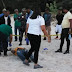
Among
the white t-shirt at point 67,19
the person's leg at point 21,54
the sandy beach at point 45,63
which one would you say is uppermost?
the white t-shirt at point 67,19

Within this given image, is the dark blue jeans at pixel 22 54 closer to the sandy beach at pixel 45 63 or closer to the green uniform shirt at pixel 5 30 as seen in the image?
the sandy beach at pixel 45 63

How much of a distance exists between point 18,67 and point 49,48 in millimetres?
2804

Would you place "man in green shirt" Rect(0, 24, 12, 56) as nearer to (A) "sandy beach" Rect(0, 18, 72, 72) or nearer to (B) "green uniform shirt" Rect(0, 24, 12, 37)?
(B) "green uniform shirt" Rect(0, 24, 12, 37)

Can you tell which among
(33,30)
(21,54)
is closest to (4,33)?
(21,54)

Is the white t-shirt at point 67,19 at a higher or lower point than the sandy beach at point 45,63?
higher

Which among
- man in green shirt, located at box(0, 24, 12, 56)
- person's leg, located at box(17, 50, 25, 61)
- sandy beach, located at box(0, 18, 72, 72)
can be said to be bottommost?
sandy beach, located at box(0, 18, 72, 72)

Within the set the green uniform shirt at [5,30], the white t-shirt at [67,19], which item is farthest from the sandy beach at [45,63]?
the white t-shirt at [67,19]

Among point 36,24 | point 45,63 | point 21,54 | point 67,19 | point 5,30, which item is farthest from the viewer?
point 67,19

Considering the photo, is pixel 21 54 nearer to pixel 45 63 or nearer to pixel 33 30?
pixel 45 63

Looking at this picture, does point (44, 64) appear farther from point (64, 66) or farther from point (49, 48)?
point (49, 48)

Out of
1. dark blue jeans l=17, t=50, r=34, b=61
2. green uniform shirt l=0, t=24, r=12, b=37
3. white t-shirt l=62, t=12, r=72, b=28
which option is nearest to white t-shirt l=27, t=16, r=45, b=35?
dark blue jeans l=17, t=50, r=34, b=61

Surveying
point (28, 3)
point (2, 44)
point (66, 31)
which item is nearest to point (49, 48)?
point (66, 31)

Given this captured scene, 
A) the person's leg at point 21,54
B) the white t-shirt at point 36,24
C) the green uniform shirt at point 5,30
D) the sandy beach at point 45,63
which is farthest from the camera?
the green uniform shirt at point 5,30

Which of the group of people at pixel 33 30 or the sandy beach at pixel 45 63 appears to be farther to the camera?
the sandy beach at pixel 45 63
